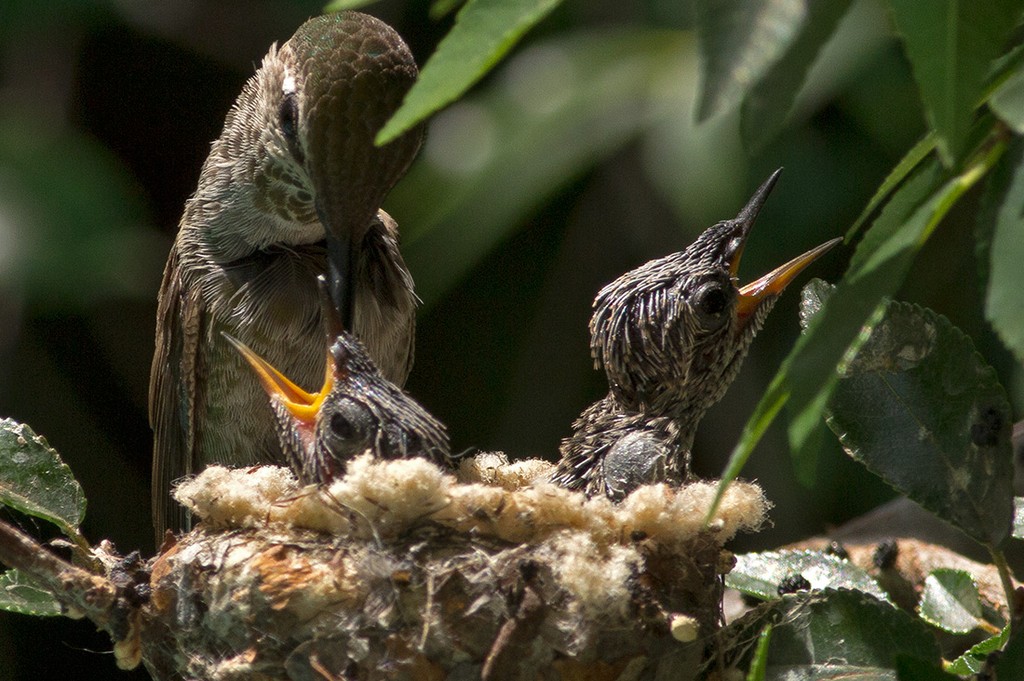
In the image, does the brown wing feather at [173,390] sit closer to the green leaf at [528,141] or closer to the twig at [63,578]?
the green leaf at [528,141]

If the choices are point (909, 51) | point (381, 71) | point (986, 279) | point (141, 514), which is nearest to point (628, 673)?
point (986, 279)

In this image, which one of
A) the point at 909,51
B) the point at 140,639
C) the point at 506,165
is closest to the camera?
the point at 909,51

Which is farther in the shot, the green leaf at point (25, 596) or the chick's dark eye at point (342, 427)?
the chick's dark eye at point (342, 427)

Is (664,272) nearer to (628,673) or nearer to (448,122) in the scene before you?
(628,673)

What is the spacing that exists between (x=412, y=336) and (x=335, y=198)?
0.57 metres

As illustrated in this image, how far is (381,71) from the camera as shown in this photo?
2523 millimetres

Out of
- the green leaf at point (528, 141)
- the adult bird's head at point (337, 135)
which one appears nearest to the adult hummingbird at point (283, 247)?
the adult bird's head at point (337, 135)

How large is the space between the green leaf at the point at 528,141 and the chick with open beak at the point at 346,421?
1.11 metres

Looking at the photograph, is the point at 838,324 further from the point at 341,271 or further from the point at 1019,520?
the point at 341,271

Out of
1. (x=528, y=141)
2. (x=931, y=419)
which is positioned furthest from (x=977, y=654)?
(x=528, y=141)

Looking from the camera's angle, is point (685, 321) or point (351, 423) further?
point (685, 321)

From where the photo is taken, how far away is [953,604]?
189 centimetres

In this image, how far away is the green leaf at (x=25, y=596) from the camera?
1884 mm

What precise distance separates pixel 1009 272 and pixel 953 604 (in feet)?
3.52
